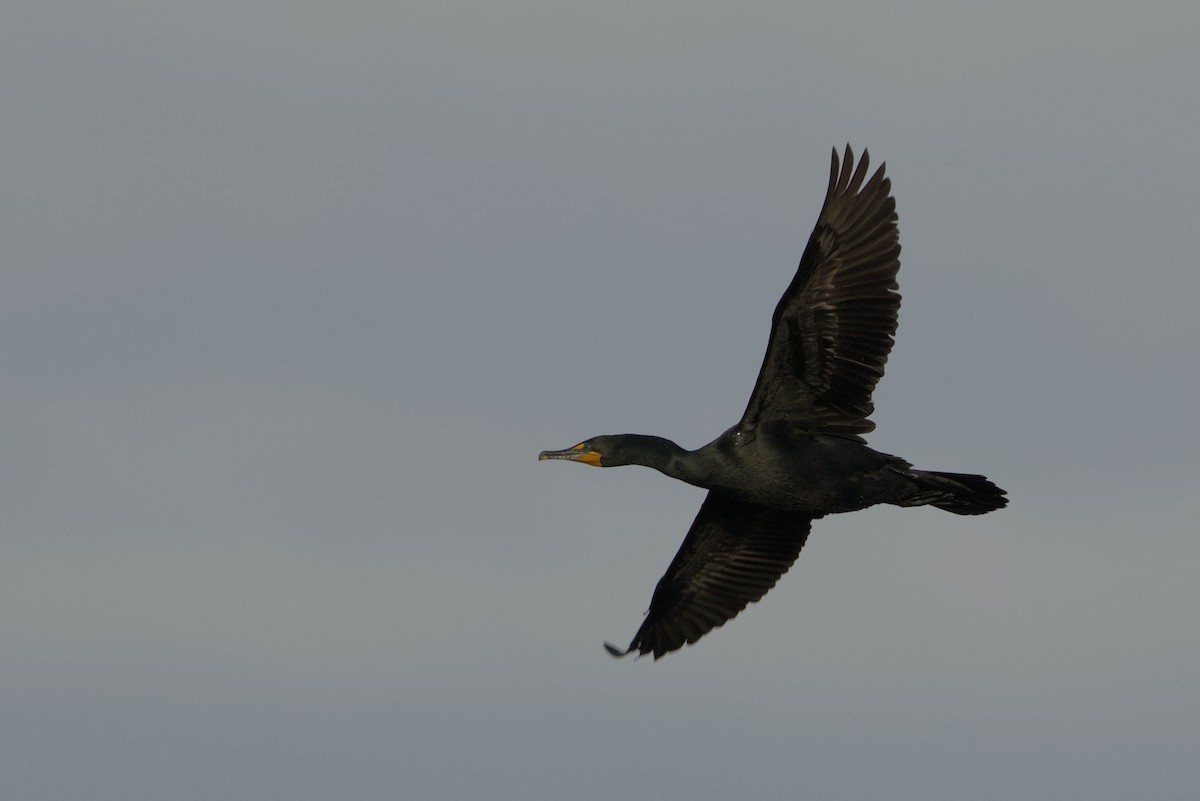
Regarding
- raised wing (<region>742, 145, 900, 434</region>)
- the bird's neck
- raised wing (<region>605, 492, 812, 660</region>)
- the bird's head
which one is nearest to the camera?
raised wing (<region>742, 145, 900, 434</region>)

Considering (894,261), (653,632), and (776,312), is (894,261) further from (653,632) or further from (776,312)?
(653,632)

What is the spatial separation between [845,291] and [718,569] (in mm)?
3212

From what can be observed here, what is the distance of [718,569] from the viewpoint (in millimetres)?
16109

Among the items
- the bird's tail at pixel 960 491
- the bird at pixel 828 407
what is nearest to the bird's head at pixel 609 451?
the bird at pixel 828 407

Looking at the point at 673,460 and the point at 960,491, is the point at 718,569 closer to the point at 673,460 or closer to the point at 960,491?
the point at 673,460

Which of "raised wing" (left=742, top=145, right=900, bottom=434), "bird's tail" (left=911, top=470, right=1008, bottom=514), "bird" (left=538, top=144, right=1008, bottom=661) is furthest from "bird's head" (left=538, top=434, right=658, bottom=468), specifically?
"bird's tail" (left=911, top=470, right=1008, bottom=514)

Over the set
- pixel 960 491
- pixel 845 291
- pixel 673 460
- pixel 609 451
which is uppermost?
pixel 845 291

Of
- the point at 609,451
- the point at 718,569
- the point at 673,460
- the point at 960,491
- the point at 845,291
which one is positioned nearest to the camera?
the point at 845,291

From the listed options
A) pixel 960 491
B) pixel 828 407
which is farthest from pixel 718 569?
pixel 960 491

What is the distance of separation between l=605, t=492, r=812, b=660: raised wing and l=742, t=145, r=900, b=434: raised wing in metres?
2.18

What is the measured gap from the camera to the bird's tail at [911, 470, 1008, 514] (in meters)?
14.0

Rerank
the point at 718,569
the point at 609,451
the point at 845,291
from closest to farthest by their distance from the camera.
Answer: the point at 845,291 → the point at 609,451 → the point at 718,569

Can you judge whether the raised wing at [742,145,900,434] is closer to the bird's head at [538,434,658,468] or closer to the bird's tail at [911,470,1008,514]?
the bird's tail at [911,470,1008,514]

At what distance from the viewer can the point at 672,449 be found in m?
14.6
